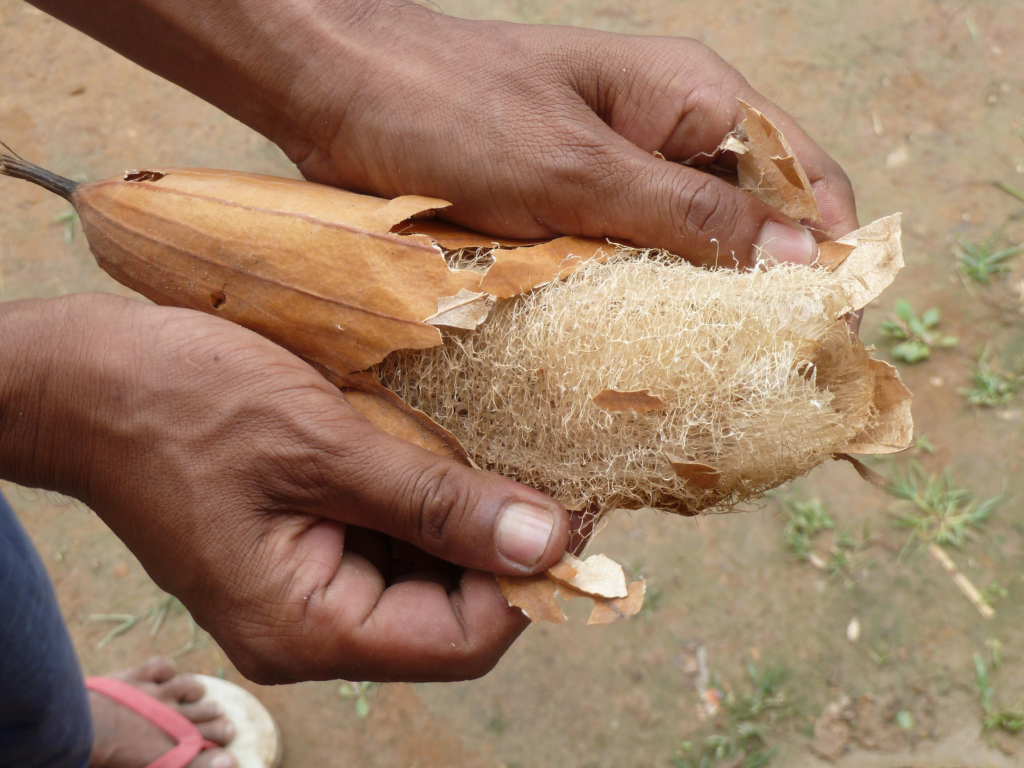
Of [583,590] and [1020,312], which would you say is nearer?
[583,590]

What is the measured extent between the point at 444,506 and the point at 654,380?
Result: 309mm

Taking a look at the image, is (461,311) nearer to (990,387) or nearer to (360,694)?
(360,694)

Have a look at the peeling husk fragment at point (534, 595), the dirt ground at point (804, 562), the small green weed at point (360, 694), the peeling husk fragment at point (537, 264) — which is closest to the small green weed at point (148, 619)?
the dirt ground at point (804, 562)

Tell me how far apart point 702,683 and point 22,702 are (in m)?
1.53

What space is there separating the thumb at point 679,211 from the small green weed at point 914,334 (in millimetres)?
1460

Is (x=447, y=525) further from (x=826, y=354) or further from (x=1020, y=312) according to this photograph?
(x=1020, y=312)

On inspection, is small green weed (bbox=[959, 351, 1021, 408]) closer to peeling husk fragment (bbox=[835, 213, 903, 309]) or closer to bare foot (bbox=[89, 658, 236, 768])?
peeling husk fragment (bbox=[835, 213, 903, 309])

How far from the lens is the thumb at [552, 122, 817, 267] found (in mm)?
1082

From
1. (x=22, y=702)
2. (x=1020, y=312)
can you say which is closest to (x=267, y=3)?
(x=22, y=702)

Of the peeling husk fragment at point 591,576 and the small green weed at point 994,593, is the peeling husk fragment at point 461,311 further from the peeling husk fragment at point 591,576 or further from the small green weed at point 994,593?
the small green weed at point 994,593

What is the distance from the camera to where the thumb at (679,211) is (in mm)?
1082

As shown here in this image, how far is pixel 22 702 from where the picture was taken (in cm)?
113

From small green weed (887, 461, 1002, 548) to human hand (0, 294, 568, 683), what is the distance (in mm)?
1578

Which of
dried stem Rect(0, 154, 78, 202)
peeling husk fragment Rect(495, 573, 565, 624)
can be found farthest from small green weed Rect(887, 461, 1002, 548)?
dried stem Rect(0, 154, 78, 202)
